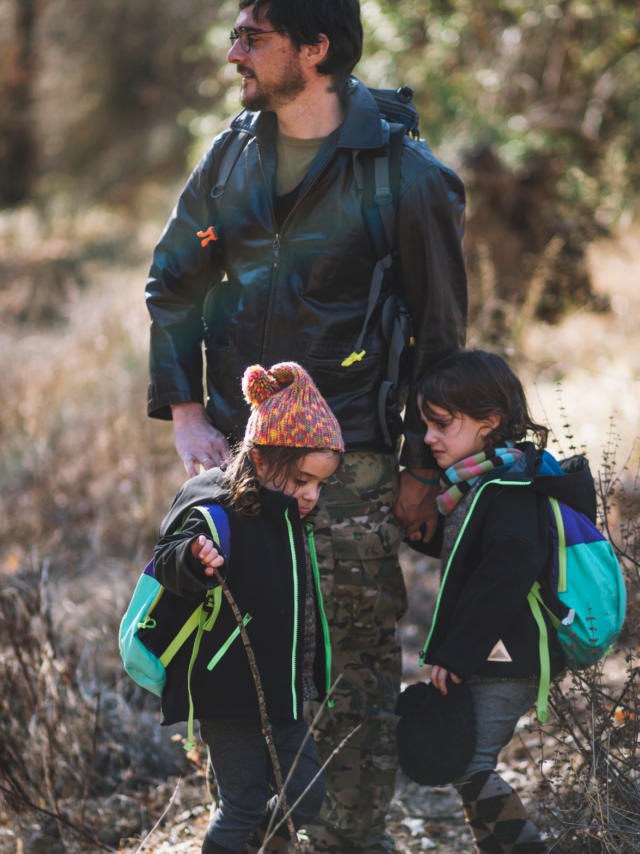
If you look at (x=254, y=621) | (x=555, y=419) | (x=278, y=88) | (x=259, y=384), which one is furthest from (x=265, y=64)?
(x=555, y=419)

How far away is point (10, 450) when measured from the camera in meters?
6.69

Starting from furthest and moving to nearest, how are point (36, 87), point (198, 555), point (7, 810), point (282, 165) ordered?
point (36, 87) → point (7, 810) → point (282, 165) → point (198, 555)

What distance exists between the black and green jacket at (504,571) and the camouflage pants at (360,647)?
1.18 feet

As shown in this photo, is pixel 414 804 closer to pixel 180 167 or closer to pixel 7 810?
pixel 7 810

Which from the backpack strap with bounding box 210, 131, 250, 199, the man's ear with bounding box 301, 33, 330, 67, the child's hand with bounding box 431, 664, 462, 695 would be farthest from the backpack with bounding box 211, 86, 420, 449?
the child's hand with bounding box 431, 664, 462, 695

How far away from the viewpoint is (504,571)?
2.45 metres

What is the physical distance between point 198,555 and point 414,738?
0.88 metres

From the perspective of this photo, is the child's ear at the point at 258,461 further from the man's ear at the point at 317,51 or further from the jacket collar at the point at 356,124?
the man's ear at the point at 317,51

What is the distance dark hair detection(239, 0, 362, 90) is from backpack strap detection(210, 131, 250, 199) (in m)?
0.33

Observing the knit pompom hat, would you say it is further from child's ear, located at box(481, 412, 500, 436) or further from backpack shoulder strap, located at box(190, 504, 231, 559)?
child's ear, located at box(481, 412, 500, 436)

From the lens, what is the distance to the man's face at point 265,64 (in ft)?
8.98

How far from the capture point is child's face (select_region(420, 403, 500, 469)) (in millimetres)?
2695

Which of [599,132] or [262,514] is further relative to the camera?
[599,132]

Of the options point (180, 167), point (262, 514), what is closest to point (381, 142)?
point (262, 514)
